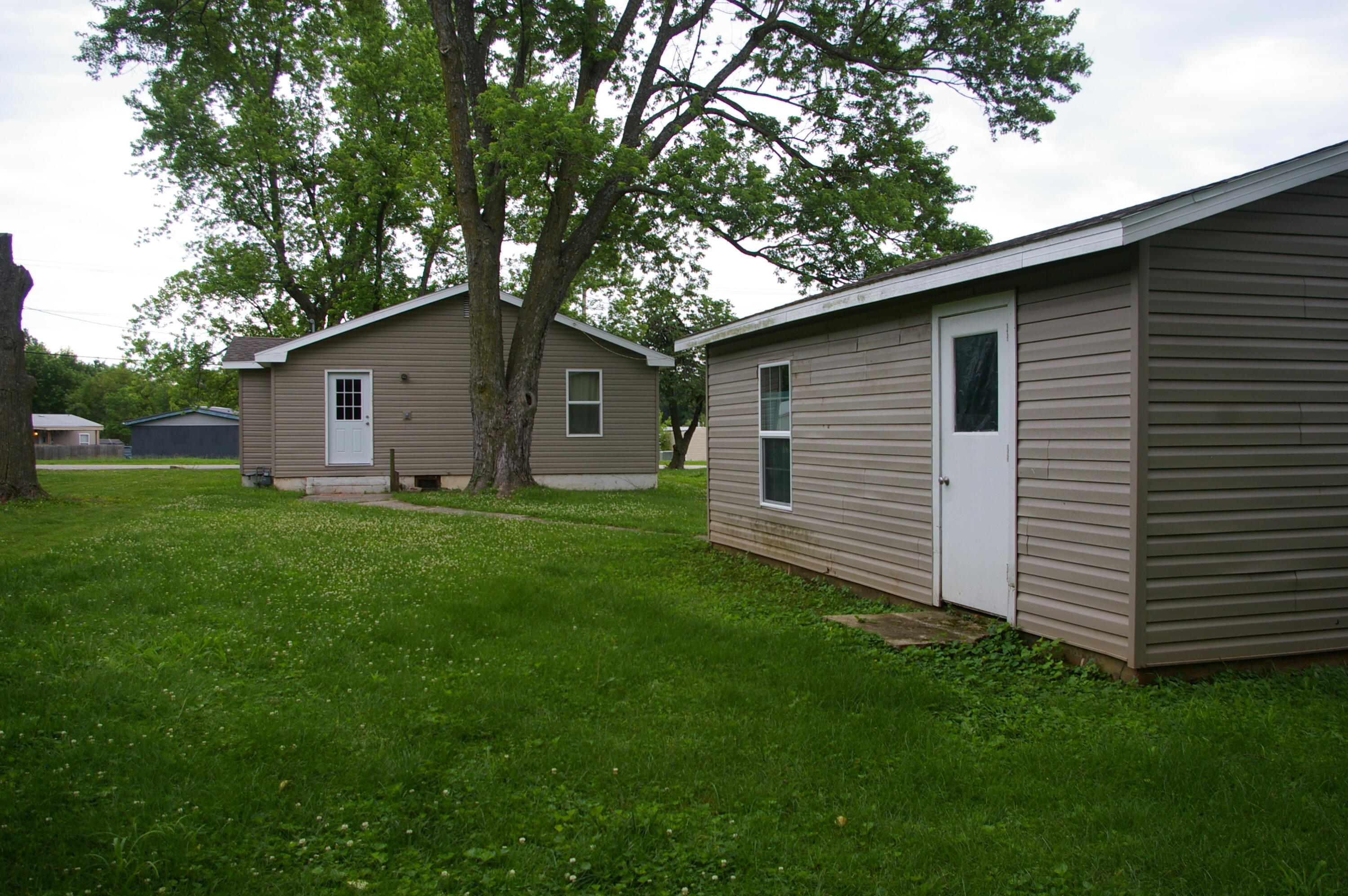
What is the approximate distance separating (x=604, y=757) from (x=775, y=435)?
566 cm

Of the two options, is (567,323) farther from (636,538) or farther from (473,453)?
(636,538)

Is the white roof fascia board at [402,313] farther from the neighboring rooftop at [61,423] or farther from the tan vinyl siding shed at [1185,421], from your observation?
Result: the neighboring rooftop at [61,423]

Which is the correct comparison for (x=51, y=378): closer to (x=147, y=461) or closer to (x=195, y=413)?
(x=195, y=413)

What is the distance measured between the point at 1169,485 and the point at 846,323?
350 cm

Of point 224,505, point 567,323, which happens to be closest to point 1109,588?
point 224,505

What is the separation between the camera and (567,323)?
64.9 feet

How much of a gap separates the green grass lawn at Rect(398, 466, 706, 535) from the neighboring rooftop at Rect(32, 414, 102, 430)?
60280 mm

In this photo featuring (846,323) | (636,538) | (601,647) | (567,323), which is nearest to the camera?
(601,647)

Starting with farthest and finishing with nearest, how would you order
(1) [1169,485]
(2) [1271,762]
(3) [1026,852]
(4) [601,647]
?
1. (4) [601,647]
2. (1) [1169,485]
3. (2) [1271,762]
4. (3) [1026,852]

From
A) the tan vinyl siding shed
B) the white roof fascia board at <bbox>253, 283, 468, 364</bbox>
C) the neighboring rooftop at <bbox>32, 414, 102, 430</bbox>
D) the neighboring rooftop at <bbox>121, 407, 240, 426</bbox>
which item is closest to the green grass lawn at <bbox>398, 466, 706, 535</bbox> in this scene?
the white roof fascia board at <bbox>253, 283, 468, 364</bbox>

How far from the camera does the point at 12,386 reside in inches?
531

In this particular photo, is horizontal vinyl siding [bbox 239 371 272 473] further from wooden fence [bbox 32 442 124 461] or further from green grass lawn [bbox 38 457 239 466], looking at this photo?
wooden fence [bbox 32 442 124 461]

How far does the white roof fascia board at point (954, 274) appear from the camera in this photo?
193 inches

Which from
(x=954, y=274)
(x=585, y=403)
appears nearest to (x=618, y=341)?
(x=585, y=403)
